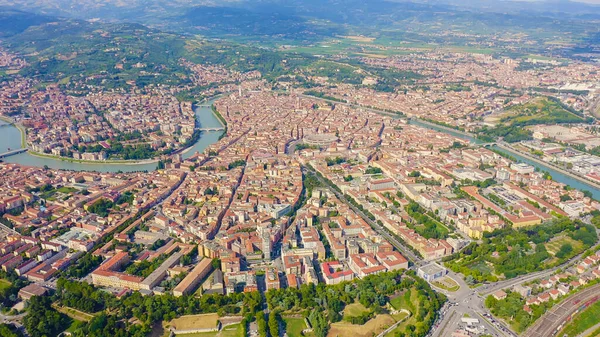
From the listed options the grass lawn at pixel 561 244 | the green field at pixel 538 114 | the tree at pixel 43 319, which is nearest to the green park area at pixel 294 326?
the tree at pixel 43 319

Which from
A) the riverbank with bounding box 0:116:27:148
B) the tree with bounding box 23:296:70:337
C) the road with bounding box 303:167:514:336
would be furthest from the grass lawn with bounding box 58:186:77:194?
the road with bounding box 303:167:514:336

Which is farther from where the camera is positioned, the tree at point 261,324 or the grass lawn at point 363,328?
the grass lawn at point 363,328

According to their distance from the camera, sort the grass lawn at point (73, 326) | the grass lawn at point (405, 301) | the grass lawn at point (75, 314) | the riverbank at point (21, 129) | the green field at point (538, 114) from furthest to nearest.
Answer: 1. the green field at point (538, 114)
2. the riverbank at point (21, 129)
3. the grass lawn at point (405, 301)
4. the grass lawn at point (75, 314)
5. the grass lawn at point (73, 326)

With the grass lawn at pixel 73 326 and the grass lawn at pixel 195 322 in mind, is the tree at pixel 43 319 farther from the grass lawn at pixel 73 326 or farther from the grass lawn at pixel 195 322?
the grass lawn at pixel 195 322

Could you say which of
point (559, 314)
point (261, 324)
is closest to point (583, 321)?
point (559, 314)

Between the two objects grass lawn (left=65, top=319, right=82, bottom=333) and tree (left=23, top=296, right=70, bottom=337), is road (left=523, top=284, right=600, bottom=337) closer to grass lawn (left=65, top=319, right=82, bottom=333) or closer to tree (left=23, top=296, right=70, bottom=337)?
grass lawn (left=65, top=319, right=82, bottom=333)

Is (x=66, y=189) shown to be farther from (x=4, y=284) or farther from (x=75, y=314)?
(x=75, y=314)

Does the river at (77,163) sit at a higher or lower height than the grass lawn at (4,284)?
higher

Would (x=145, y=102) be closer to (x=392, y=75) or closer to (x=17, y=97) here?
(x=17, y=97)
